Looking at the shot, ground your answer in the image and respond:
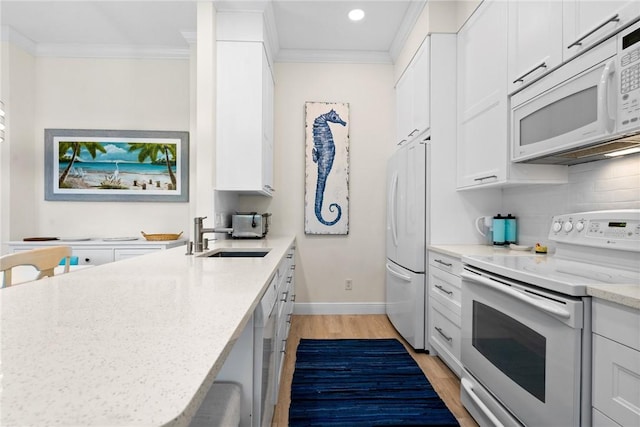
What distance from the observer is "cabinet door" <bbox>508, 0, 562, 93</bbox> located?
164 centimetres

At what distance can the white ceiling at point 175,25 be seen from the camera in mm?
2807

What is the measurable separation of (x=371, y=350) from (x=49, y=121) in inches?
157

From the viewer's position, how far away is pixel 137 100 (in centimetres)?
356

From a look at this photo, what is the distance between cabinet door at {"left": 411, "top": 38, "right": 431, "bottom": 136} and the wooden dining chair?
2524mm

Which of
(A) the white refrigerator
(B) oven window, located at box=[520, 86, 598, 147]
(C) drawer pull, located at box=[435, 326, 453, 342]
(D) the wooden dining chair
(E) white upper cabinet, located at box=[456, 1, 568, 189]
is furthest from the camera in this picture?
(A) the white refrigerator

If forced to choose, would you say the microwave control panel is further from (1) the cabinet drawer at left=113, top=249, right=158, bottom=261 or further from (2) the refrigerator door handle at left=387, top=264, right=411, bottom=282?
(1) the cabinet drawer at left=113, top=249, right=158, bottom=261

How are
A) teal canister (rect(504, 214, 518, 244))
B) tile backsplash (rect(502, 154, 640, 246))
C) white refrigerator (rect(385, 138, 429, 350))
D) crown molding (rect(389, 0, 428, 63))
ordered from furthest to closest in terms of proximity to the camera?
crown molding (rect(389, 0, 428, 63)) → white refrigerator (rect(385, 138, 429, 350)) → teal canister (rect(504, 214, 518, 244)) → tile backsplash (rect(502, 154, 640, 246))

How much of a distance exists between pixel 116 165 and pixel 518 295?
3.79 metres

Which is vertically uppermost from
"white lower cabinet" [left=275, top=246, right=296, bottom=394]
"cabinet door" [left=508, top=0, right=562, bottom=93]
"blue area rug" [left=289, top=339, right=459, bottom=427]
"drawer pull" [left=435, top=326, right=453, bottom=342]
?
"cabinet door" [left=508, top=0, right=562, bottom=93]

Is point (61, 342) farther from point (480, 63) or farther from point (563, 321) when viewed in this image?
point (480, 63)

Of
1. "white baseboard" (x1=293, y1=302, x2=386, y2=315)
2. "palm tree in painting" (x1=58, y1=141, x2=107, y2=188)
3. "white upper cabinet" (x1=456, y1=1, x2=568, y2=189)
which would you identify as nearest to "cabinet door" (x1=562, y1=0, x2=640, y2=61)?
"white upper cabinet" (x1=456, y1=1, x2=568, y2=189)

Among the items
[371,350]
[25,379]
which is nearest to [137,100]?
[371,350]

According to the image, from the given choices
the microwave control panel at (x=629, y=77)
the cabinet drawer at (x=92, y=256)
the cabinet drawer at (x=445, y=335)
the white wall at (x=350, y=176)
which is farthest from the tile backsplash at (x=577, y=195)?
the cabinet drawer at (x=92, y=256)

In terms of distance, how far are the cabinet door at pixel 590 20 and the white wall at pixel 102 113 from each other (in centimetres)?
332
